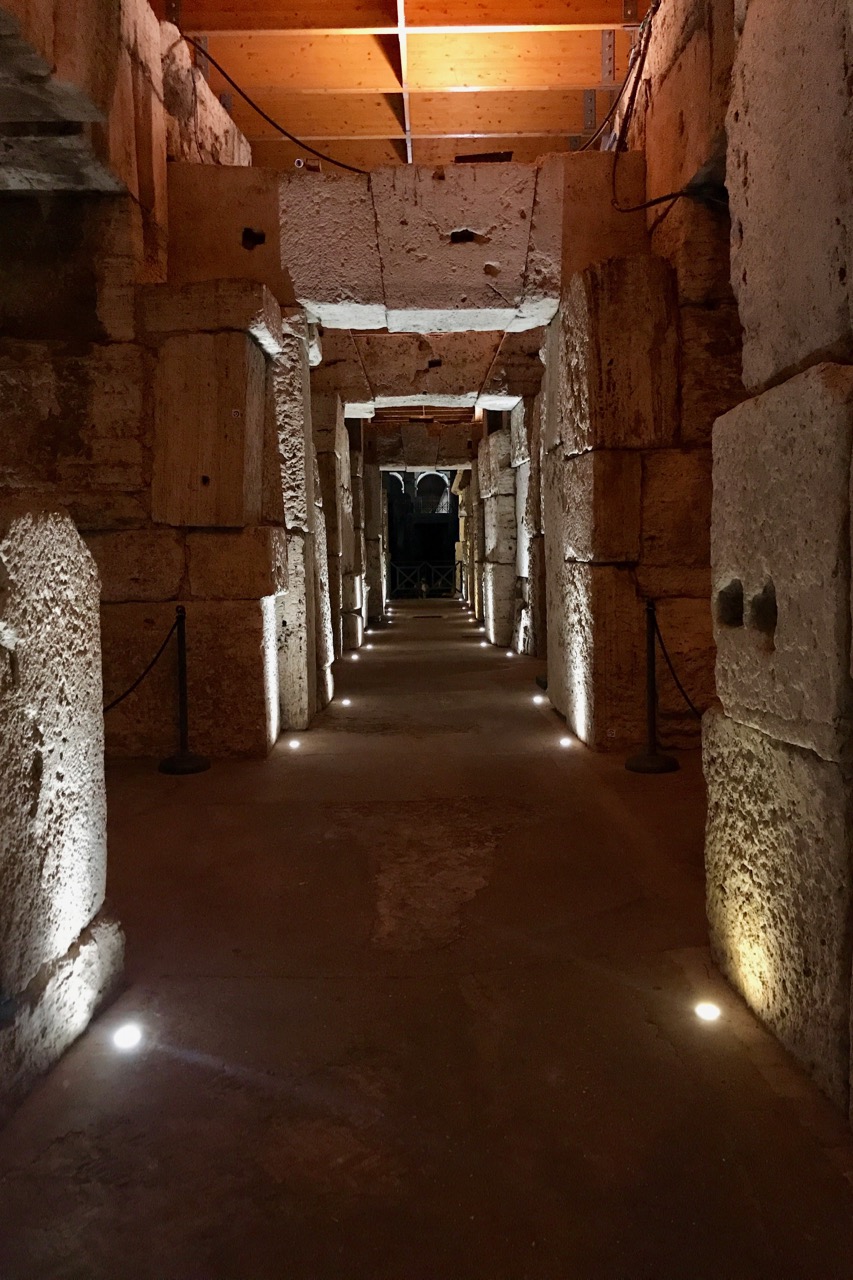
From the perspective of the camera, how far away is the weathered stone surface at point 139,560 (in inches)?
192

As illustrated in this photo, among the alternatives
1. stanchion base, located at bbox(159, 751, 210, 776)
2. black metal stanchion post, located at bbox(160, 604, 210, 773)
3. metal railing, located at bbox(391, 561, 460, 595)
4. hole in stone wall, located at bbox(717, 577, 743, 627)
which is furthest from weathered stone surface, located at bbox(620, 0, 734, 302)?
metal railing, located at bbox(391, 561, 460, 595)

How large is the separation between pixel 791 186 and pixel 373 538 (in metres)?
12.8

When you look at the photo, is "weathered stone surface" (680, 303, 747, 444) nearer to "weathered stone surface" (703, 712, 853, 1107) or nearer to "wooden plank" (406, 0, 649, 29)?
"wooden plank" (406, 0, 649, 29)

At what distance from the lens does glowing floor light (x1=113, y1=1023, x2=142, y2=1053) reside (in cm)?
206

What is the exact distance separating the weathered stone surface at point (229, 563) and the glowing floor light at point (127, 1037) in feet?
9.90

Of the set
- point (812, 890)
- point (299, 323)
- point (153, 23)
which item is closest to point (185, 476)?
point (299, 323)

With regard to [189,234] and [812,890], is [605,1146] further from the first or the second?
[189,234]

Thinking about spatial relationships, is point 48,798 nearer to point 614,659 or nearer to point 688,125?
point 614,659

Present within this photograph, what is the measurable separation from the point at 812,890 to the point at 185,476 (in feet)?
13.1

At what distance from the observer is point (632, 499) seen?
15.7 feet

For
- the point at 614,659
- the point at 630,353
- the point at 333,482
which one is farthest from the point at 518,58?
Answer: the point at 614,659

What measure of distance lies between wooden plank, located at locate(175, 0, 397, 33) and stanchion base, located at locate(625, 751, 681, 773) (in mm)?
4995

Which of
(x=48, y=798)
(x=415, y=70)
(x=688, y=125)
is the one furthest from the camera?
(x=415, y=70)

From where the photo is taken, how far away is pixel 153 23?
4883mm
